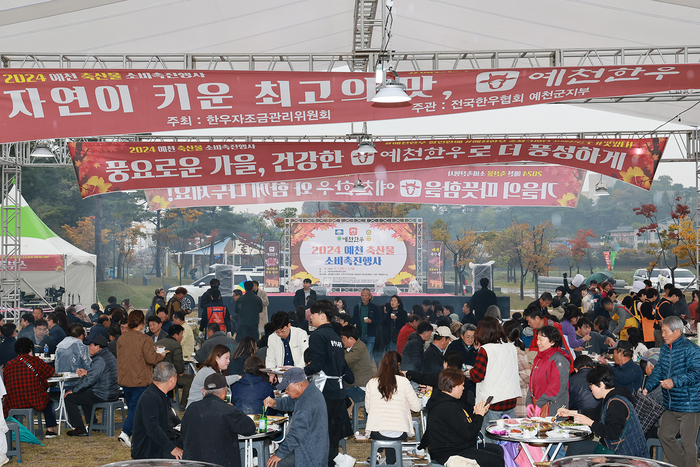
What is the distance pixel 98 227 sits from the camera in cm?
2920

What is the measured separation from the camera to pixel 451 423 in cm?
418

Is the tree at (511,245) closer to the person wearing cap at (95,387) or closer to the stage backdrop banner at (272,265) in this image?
the stage backdrop banner at (272,265)

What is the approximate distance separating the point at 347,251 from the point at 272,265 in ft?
7.16

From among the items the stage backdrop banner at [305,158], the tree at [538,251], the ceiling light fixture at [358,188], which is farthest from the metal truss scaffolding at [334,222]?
the tree at [538,251]

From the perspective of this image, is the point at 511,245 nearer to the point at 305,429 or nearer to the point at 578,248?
the point at 578,248

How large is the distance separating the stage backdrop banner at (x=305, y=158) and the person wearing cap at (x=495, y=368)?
4.79 m

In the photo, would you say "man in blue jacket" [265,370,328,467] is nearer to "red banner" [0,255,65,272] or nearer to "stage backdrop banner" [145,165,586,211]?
"stage backdrop banner" [145,165,586,211]

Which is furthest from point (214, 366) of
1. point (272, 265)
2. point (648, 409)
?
point (272, 265)

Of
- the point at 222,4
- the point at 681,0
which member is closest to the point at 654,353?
the point at 681,0

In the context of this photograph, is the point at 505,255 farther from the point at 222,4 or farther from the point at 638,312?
the point at 222,4

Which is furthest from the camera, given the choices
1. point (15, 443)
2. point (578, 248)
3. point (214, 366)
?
point (578, 248)

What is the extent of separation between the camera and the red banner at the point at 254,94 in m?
5.70

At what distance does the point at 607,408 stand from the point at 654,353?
2.98 m

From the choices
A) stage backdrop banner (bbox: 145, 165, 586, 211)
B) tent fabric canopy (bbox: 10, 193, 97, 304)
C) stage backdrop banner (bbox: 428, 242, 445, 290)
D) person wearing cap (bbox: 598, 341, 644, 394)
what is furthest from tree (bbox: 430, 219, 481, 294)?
person wearing cap (bbox: 598, 341, 644, 394)
